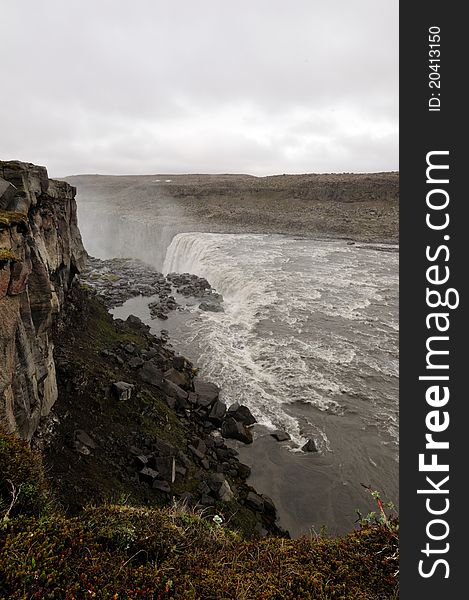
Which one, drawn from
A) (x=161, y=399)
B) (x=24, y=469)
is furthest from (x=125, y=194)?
(x=24, y=469)

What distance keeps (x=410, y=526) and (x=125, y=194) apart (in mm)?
87263

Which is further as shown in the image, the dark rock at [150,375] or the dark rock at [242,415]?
the dark rock at [242,415]

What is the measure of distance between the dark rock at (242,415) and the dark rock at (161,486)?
188 inches

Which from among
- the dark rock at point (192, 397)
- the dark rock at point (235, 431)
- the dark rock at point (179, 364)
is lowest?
the dark rock at point (235, 431)

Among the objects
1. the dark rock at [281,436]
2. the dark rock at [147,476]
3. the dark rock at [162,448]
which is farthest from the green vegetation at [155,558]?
the dark rock at [281,436]

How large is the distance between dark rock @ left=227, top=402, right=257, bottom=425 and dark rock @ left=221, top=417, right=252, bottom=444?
45 centimetres

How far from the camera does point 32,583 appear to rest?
2.80m

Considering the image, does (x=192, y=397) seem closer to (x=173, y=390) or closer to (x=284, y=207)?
(x=173, y=390)

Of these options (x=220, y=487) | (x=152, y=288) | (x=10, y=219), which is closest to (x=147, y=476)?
(x=220, y=487)

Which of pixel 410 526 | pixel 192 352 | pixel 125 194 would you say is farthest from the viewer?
pixel 125 194

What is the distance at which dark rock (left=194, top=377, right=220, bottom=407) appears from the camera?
1356 cm

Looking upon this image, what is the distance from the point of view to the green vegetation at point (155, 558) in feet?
9.67

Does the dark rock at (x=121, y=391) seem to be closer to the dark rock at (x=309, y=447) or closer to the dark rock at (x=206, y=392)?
the dark rock at (x=206, y=392)

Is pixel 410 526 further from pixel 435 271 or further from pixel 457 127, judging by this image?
pixel 457 127
